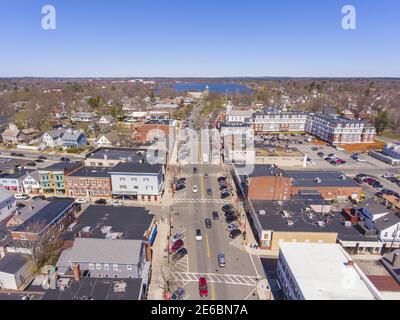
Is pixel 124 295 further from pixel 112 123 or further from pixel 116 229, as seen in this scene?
pixel 112 123

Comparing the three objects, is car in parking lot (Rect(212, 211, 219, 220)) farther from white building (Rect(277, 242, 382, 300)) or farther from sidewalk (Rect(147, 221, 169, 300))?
white building (Rect(277, 242, 382, 300))

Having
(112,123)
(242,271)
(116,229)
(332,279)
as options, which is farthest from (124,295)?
(112,123)

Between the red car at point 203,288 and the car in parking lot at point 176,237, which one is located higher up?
the car in parking lot at point 176,237

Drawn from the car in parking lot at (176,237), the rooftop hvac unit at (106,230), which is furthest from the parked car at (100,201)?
the car in parking lot at (176,237)

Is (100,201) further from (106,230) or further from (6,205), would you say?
(106,230)

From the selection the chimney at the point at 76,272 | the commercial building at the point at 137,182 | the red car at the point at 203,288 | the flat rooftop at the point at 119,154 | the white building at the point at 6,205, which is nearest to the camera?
the chimney at the point at 76,272

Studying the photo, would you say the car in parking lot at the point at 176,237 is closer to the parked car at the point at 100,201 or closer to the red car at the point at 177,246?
the red car at the point at 177,246

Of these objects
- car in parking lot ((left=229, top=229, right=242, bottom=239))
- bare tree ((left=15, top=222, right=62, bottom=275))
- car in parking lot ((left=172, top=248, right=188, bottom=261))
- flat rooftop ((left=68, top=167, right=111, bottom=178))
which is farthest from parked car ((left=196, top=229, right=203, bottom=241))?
flat rooftop ((left=68, top=167, right=111, bottom=178))
